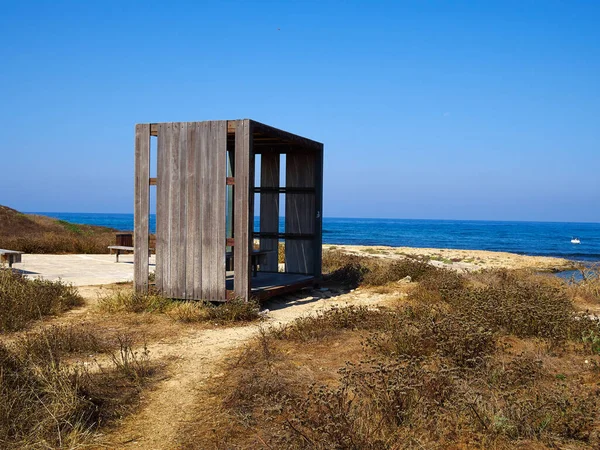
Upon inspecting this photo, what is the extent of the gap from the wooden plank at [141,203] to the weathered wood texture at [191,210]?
265mm

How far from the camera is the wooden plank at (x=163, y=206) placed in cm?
1016

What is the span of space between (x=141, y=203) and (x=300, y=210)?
423 cm

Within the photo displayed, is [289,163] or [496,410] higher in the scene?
[289,163]

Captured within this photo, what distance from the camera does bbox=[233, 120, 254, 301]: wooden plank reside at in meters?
9.68

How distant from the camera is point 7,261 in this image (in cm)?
1388

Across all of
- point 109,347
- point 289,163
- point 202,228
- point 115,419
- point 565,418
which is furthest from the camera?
point 289,163

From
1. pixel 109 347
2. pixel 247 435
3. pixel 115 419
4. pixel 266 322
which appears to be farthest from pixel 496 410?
pixel 266 322

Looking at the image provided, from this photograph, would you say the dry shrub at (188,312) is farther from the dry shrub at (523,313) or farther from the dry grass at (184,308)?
the dry shrub at (523,313)

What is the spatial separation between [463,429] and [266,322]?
17.6 feet

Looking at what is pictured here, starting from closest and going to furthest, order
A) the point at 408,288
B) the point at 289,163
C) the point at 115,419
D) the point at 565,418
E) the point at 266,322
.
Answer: the point at 565,418
the point at 115,419
the point at 266,322
the point at 408,288
the point at 289,163

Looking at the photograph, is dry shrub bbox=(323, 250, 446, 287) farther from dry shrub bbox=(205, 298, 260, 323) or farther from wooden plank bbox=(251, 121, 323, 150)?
dry shrub bbox=(205, 298, 260, 323)

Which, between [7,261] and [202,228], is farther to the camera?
[7,261]

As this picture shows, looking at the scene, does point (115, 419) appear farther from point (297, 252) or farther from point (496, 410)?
point (297, 252)

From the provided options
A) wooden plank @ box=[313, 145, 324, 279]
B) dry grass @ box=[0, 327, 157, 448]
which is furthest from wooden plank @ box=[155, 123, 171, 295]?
dry grass @ box=[0, 327, 157, 448]
